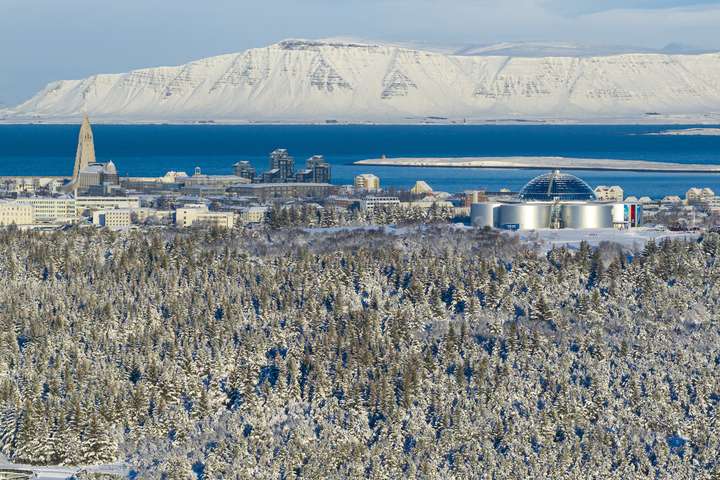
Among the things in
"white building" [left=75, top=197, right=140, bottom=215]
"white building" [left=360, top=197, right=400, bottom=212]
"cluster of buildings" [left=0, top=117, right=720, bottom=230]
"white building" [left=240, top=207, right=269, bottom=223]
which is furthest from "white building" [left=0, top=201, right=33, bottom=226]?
"white building" [left=360, top=197, right=400, bottom=212]

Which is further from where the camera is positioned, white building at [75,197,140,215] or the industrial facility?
white building at [75,197,140,215]

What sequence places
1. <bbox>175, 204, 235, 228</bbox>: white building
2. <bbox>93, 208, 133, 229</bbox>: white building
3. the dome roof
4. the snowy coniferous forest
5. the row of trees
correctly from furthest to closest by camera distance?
<bbox>93, 208, 133, 229</bbox>: white building < <bbox>175, 204, 235, 228</bbox>: white building < the row of trees < the dome roof < the snowy coniferous forest

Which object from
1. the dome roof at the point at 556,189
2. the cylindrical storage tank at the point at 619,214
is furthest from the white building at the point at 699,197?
the cylindrical storage tank at the point at 619,214

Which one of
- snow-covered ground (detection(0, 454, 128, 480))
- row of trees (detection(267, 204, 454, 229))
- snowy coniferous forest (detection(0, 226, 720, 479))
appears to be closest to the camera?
snow-covered ground (detection(0, 454, 128, 480))

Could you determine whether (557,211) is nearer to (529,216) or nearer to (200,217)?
(529,216)

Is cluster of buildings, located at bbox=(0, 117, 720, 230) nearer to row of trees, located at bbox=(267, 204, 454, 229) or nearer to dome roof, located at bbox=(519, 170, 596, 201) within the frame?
dome roof, located at bbox=(519, 170, 596, 201)

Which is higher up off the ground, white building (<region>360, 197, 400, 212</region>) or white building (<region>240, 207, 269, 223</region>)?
white building (<region>360, 197, 400, 212</region>)
